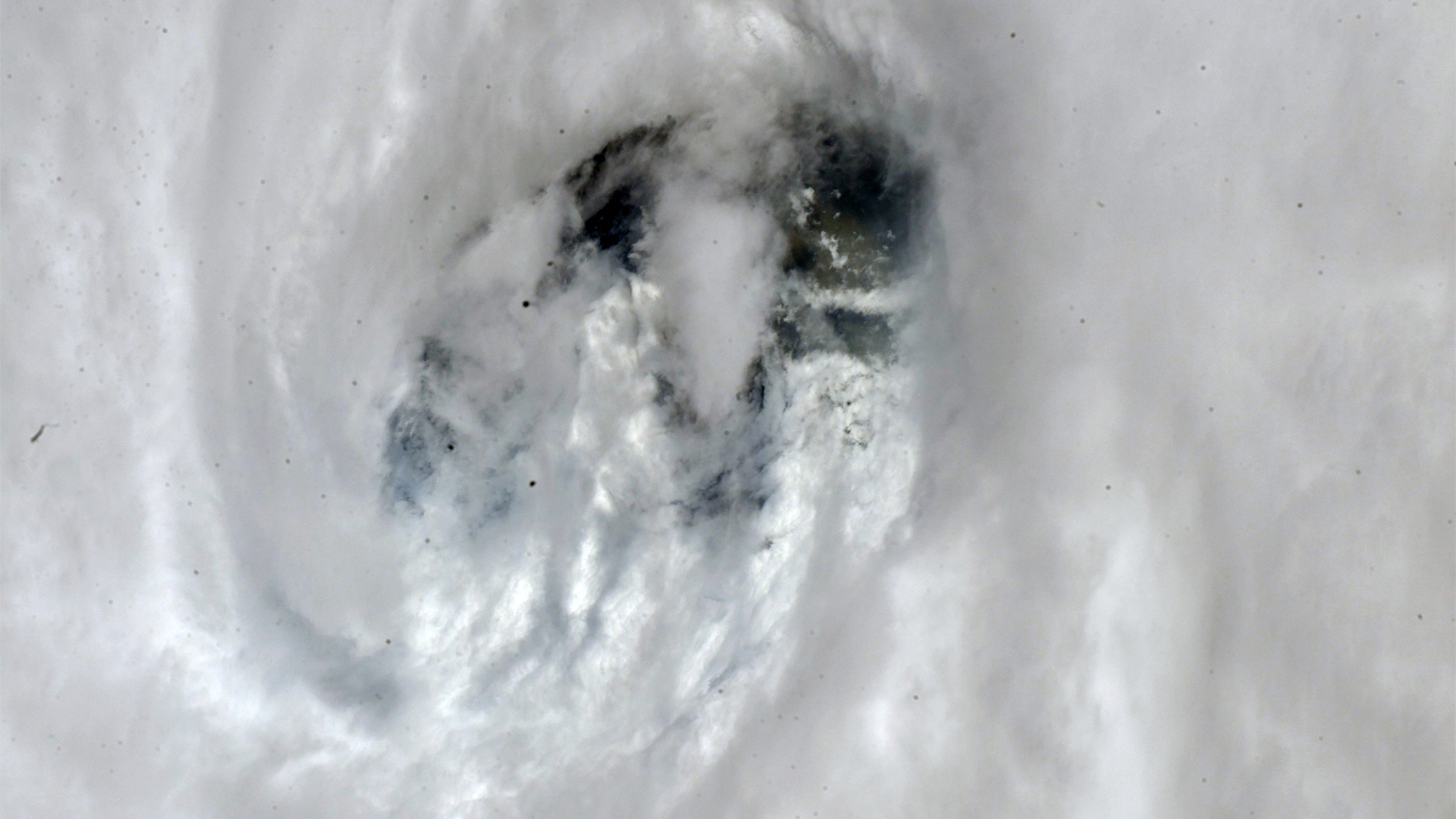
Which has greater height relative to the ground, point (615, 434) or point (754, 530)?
point (615, 434)

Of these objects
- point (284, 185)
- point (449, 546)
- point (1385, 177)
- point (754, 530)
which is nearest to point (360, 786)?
point (449, 546)

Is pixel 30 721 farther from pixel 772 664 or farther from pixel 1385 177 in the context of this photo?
Result: pixel 1385 177

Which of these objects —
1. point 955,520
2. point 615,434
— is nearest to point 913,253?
point 955,520

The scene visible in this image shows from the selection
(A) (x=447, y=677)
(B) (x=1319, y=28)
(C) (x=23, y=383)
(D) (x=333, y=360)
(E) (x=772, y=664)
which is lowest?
(E) (x=772, y=664)

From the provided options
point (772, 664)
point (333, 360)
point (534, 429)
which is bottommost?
point (772, 664)

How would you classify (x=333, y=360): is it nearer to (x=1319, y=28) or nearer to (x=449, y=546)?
(x=449, y=546)

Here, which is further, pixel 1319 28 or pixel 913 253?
pixel 913 253

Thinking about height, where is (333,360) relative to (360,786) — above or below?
above
